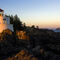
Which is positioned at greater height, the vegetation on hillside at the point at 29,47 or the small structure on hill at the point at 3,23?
the small structure on hill at the point at 3,23

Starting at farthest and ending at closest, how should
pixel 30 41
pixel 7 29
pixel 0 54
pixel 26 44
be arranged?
pixel 7 29, pixel 30 41, pixel 26 44, pixel 0 54

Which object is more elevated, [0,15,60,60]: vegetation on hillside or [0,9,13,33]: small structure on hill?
[0,9,13,33]: small structure on hill

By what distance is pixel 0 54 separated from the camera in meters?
25.3

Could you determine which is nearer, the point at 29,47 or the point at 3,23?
the point at 29,47

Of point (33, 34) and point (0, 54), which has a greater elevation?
point (33, 34)

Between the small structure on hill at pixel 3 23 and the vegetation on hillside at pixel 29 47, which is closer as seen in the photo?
the vegetation on hillside at pixel 29 47

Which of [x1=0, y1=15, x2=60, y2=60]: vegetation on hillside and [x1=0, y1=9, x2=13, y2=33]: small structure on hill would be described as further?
[x1=0, y1=9, x2=13, y2=33]: small structure on hill

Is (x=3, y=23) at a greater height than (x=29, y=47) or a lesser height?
greater

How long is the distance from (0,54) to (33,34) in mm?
17332

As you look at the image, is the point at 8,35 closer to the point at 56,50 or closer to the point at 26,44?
the point at 26,44

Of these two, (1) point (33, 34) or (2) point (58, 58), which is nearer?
(2) point (58, 58)

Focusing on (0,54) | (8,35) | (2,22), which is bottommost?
(0,54)

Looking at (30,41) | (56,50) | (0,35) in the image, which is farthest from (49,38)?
(0,35)

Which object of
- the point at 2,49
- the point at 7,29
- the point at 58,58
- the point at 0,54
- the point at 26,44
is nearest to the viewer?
the point at 58,58
